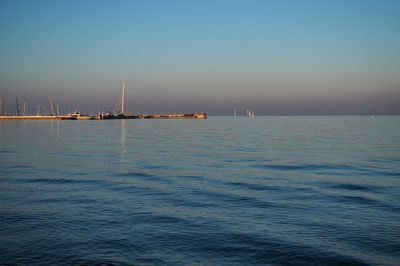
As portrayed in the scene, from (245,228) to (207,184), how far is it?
31.4 feet

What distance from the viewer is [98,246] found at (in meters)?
11.6

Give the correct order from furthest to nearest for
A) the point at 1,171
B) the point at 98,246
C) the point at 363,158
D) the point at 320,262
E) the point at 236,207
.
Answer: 1. the point at 363,158
2. the point at 1,171
3. the point at 236,207
4. the point at 98,246
5. the point at 320,262

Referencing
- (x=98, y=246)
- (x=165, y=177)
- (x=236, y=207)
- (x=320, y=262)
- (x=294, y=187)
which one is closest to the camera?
(x=320, y=262)

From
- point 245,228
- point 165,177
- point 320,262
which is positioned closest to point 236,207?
point 245,228

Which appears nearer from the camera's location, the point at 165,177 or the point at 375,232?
the point at 375,232

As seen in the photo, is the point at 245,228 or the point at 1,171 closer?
the point at 245,228

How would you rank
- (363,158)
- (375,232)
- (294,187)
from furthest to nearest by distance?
(363,158)
(294,187)
(375,232)

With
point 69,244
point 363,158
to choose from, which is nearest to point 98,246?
point 69,244

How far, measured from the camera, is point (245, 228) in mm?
13781

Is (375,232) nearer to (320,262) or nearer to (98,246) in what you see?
(320,262)

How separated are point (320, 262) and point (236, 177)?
15.6 metres

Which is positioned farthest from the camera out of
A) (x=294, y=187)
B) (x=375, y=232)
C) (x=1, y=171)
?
(x=1, y=171)

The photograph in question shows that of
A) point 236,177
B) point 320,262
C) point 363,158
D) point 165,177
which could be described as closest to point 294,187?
point 236,177

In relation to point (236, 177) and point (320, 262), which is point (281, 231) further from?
point (236, 177)
